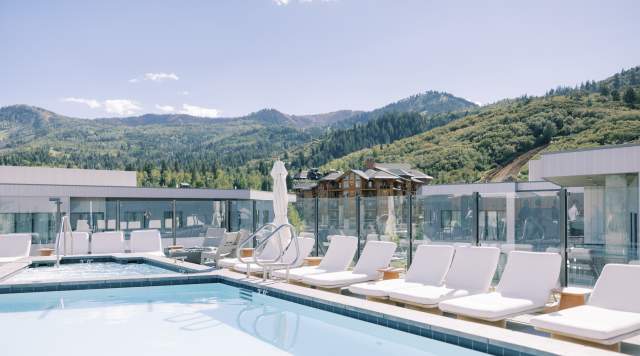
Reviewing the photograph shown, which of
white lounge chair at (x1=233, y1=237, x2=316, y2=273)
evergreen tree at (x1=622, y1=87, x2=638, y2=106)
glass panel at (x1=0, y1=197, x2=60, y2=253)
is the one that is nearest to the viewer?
Answer: white lounge chair at (x1=233, y1=237, x2=316, y2=273)

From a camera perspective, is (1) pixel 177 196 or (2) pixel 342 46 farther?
(2) pixel 342 46

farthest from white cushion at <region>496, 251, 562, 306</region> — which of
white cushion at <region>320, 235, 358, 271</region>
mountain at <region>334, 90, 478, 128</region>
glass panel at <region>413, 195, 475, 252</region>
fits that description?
mountain at <region>334, 90, 478, 128</region>

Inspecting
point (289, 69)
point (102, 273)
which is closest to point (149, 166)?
point (289, 69)

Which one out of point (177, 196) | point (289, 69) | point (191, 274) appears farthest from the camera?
point (289, 69)

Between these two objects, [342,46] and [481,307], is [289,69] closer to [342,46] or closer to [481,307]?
[342,46]

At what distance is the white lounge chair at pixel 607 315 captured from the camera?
15.8 feet


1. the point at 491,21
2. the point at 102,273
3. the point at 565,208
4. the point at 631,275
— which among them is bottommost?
the point at 102,273

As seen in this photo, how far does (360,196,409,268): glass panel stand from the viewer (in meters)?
10.0

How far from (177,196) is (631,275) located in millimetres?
32962

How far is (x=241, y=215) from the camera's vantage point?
15.6 m

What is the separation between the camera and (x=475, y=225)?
354 inches

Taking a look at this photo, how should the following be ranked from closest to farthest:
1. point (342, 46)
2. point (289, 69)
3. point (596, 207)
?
point (596, 207) < point (342, 46) < point (289, 69)

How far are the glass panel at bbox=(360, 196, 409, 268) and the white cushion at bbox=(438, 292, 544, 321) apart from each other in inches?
141

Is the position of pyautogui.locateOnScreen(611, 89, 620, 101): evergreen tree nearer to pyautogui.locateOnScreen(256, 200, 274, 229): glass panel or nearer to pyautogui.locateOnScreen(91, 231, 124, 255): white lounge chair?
pyautogui.locateOnScreen(256, 200, 274, 229): glass panel
